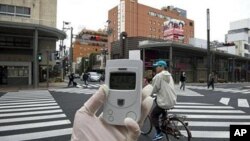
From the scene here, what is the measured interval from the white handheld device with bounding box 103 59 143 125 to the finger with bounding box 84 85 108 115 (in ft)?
0.13

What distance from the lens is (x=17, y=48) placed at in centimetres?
3347

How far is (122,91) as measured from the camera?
2041 mm

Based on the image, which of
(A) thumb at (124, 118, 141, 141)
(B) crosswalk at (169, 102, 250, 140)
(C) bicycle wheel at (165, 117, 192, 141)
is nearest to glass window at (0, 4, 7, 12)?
(B) crosswalk at (169, 102, 250, 140)

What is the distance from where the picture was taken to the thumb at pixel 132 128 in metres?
1.86

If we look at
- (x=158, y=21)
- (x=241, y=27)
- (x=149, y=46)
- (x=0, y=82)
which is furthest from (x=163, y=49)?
(x=241, y=27)

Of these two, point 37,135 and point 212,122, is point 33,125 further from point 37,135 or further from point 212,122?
point 212,122

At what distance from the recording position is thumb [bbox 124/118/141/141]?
1.86 meters

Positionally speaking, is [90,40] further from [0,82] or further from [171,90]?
[171,90]

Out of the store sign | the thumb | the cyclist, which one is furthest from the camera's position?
the store sign

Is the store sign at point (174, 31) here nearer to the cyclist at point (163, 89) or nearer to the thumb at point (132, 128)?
the cyclist at point (163, 89)

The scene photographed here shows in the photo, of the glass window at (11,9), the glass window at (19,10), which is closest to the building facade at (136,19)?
the glass window at (19,10)

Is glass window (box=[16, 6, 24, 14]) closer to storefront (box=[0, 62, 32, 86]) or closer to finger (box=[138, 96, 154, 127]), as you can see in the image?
storefront (box=[0, 62, 32, 86])

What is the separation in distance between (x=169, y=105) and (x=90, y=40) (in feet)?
376

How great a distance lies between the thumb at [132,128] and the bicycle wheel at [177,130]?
4.55 metres
